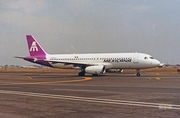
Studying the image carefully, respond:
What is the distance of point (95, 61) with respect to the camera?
43375 millimetres

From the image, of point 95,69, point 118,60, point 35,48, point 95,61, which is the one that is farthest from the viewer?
point 35,48

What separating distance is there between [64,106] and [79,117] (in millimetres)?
2281

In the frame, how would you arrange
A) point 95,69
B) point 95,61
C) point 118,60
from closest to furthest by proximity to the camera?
1. point 95,69
2. point 118,60
3. point 95,61

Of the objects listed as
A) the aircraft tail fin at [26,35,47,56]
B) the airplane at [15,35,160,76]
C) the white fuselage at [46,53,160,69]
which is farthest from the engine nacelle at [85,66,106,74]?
the aircraft tail fin at [26,35,47,56]

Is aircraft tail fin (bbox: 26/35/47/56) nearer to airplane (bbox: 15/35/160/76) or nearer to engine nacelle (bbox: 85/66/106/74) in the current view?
airplane (bbox: 15/35/160/76)

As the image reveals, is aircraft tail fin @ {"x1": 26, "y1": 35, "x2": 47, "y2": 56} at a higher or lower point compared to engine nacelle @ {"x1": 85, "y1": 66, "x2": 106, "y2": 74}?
higher

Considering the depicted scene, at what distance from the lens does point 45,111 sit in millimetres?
9469

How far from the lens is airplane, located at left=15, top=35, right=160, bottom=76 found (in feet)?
132

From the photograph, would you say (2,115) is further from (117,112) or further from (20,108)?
(117,112)

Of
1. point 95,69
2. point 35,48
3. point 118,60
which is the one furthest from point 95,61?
point 35,48

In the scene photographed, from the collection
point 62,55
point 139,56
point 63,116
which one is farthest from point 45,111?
point 62,55

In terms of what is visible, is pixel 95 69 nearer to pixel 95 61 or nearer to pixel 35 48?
pixel 95 61

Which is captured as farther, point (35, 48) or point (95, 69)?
point (35, 48)

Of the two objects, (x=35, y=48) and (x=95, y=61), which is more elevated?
(x=35, y=48)
